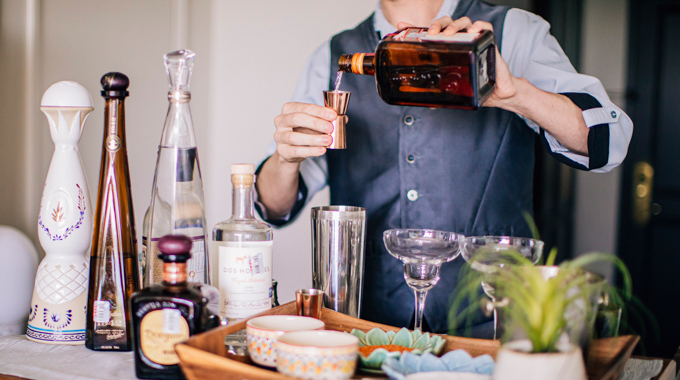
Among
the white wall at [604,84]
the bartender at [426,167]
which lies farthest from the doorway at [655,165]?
the bartender at [426,167]

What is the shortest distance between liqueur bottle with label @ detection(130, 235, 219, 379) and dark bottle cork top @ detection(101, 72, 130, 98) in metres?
0.31

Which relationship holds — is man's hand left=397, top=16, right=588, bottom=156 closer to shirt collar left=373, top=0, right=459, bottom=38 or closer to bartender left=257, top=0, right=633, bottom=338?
bartender left=257, top=0, right=633, bottom=338

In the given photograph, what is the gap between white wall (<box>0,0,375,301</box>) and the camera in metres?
1.33

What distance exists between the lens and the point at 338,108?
1.03 meters

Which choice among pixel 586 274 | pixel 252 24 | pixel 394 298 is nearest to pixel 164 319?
pixel 586 274

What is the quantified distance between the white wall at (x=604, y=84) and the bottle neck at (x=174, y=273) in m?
3.04

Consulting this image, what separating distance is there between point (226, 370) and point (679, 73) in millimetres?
3123

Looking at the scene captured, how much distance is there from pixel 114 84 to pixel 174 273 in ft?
1.10

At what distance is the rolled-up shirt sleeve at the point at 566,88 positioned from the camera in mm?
1222

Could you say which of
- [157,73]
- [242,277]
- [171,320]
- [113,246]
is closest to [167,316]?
[171,320]

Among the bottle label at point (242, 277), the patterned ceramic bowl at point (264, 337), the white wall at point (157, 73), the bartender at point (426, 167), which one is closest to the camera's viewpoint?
the patterned ceramic bowl at point (264, 337)

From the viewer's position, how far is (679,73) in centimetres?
309

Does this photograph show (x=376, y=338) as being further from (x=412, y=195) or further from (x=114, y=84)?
(x=412, y=195)

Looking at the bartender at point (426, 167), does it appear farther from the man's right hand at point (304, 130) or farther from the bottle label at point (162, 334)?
the bottle label at point (162, 334)
